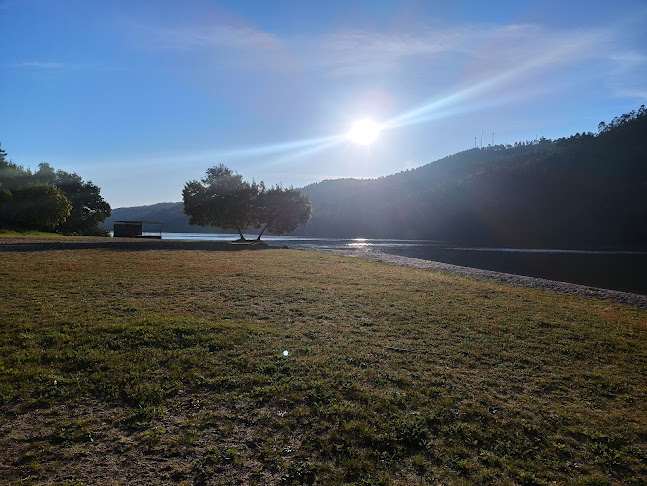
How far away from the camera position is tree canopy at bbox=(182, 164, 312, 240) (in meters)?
58.8

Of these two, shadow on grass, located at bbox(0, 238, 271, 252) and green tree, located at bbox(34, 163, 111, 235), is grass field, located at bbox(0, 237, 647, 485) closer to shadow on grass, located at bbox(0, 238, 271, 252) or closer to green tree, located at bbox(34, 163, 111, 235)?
shadow on grass, located at bbox(0, 238, 271, 252)

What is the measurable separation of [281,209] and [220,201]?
42.2ft

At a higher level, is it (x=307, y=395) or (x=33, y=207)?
(x=33, y=207)

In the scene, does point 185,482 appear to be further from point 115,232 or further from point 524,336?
point 115,232

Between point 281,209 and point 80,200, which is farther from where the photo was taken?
point 80,200

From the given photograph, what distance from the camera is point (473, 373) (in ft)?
27.1

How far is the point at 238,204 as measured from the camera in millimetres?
59656

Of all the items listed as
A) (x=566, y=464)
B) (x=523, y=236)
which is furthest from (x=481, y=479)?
(x=523, y=236)

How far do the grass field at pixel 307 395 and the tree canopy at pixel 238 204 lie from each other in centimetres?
4678

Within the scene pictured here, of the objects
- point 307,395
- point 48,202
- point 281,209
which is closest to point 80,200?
point 48,202

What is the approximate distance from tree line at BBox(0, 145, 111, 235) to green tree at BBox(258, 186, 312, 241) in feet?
118

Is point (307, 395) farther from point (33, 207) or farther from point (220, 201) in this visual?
point (33, 207)

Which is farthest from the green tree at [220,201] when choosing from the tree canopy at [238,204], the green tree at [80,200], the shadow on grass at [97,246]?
the green tree at [80,200]

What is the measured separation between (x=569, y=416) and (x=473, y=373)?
2.05 meters
